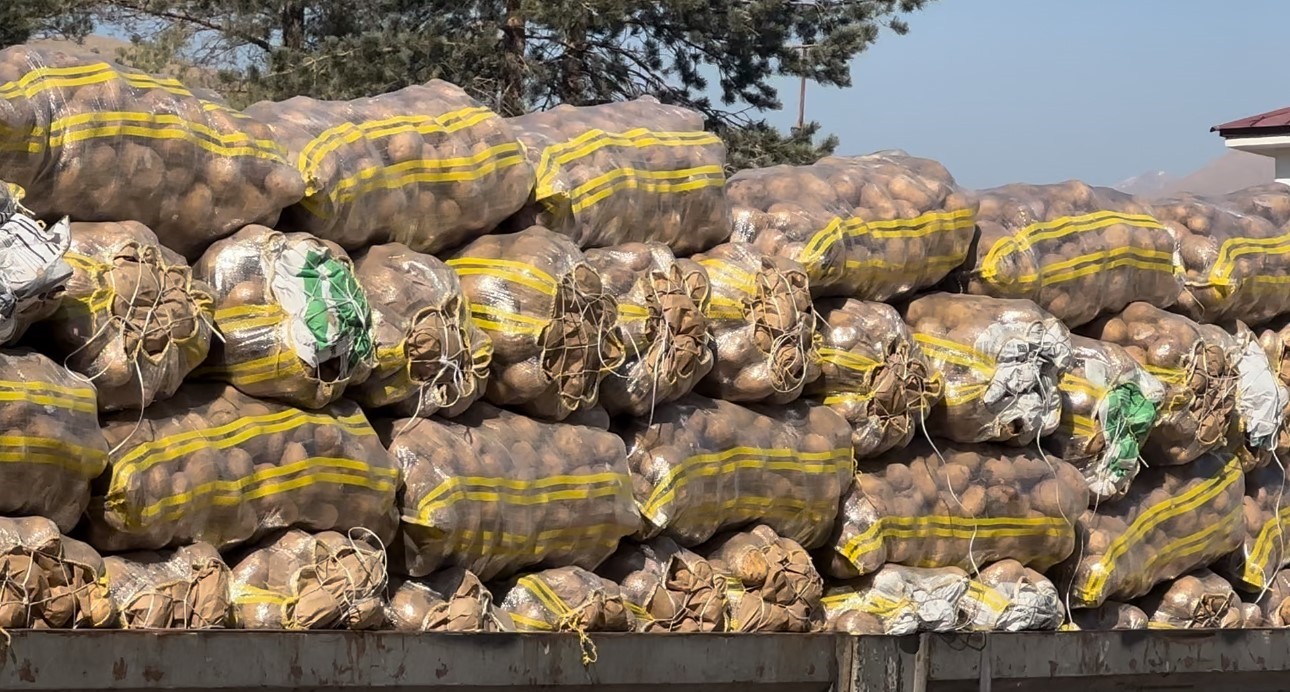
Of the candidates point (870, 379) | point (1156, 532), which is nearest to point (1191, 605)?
point (1156, 532)

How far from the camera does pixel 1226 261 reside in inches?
205

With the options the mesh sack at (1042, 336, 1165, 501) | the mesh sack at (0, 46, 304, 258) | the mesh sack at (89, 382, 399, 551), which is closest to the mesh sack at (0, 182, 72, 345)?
the mesh sack at (0, 46, 304, 258)

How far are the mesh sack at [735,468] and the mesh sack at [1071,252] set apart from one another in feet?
2.56

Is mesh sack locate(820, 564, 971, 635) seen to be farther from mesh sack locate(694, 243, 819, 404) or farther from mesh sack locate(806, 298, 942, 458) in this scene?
mesh sack locate(694, 243, 819, 404)

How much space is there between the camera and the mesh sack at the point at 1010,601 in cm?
454

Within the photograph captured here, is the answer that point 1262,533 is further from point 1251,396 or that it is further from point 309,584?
point 309,584

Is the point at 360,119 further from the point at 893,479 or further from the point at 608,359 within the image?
the point at 893,479

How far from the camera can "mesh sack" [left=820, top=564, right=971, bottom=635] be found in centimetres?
434

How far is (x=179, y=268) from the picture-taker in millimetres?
3344

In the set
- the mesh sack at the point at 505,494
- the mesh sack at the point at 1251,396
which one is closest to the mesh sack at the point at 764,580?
the mesh sack at the point at 505,494

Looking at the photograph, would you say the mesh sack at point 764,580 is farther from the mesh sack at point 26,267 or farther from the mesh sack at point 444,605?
the mesh sack at point 26,267

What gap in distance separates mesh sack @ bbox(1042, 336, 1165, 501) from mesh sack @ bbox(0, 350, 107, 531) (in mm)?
2652

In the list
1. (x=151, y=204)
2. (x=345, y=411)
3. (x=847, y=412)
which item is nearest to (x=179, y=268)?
(x=151, y=204)

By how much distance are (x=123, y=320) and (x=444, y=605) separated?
2.79 feet
